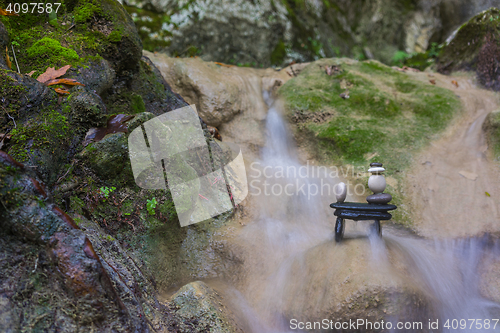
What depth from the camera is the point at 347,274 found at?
2990 millimetres

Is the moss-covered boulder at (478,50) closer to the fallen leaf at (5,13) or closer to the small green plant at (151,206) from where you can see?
the small green plant at (151,206)

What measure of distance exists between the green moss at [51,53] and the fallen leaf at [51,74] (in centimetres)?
26

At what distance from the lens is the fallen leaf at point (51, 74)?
309 centimetres

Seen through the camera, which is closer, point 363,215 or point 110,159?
point 110,159

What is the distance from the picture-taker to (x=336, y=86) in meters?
6.83

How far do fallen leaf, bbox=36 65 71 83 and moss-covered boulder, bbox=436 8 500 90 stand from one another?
28.7 ft

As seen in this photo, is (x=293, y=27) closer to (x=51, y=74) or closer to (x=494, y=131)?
(x=494, y=131)

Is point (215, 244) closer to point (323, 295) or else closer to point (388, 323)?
point (323, 295)

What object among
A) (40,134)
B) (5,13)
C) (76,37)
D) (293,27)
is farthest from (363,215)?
(293,27)

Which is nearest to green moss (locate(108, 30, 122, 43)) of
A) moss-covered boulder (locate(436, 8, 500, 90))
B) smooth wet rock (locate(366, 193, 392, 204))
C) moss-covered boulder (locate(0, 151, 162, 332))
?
moss-covered boulder (locate(0, 151, 162, 332))

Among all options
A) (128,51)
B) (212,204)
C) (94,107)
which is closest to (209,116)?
(128,51)

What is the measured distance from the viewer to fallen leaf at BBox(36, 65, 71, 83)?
10.1 ft

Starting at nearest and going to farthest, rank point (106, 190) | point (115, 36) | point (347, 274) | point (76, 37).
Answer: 1. point (347, 274)
2. point (106, 190)
3. point (76, 37)
4. point (115, 36)

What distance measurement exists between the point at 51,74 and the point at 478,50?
9.35 meters
